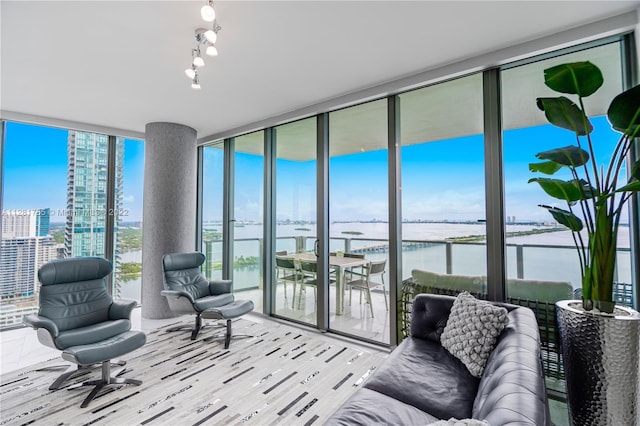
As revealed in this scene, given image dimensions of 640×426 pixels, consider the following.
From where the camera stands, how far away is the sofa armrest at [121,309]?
323 cm

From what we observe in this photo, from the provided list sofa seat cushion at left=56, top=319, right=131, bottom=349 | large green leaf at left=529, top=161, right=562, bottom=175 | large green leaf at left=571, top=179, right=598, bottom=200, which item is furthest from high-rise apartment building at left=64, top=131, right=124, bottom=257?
large green leaf at left=571, top=179, right=598, bottom=200

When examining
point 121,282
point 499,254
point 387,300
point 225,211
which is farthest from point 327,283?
point 121,282

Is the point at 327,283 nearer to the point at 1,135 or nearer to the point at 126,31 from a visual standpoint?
the point at 126,31

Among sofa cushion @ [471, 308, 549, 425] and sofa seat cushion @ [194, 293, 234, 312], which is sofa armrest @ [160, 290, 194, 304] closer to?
sofa seat cushion @ [194, 293, 234, 312]

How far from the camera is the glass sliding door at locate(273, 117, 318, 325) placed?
4281 mm

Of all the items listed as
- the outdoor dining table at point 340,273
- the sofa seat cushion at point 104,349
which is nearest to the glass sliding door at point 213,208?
the outdoor dining table at point 340,273

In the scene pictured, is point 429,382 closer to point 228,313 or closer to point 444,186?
point 444,186

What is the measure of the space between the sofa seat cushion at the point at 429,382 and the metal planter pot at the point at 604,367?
1.99ft

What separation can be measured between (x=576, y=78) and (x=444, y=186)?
1426mm

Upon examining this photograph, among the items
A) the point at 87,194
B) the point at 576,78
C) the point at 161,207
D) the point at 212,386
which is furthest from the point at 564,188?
the point at 87,194

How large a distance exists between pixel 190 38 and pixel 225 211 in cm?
321

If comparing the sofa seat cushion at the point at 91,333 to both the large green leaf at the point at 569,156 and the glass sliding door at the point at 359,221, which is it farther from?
→ the large green leaf at the point at 569,156

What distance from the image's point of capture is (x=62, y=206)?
4805 mm

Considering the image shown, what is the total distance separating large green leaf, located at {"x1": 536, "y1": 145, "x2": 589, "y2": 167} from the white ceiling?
108 cm
